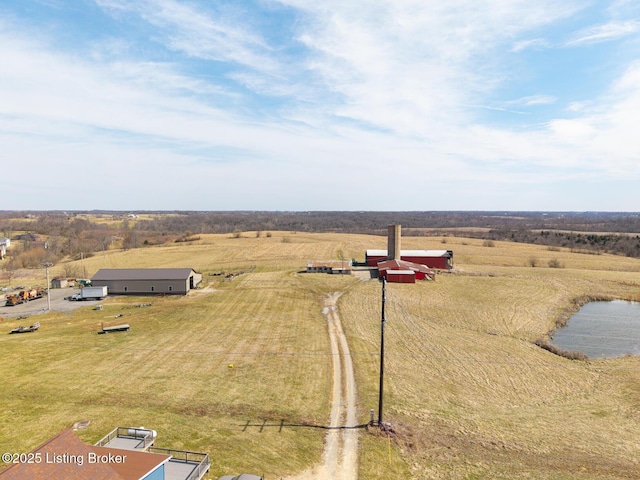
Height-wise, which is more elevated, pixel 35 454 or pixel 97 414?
pixel 35 454

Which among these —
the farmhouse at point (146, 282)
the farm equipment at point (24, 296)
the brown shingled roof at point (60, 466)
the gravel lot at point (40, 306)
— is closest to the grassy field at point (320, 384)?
the gravel lot at point (40, 306)

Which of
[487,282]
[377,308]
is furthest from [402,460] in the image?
[487,282]

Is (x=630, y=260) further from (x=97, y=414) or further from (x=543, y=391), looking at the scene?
(x=97, y=414)

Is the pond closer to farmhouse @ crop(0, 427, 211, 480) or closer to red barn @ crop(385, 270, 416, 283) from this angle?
red barn @ crop(385, 270, 416, 283)

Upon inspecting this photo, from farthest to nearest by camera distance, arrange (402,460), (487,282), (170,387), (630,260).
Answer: (630,260), (487,282), (170,387), (402,460)

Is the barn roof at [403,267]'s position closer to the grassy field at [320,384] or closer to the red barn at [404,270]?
the red barn at [404,270]

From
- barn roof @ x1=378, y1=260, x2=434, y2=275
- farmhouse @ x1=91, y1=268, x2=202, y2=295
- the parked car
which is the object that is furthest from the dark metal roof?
the parked car

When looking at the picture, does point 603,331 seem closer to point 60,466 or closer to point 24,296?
point 60,466
